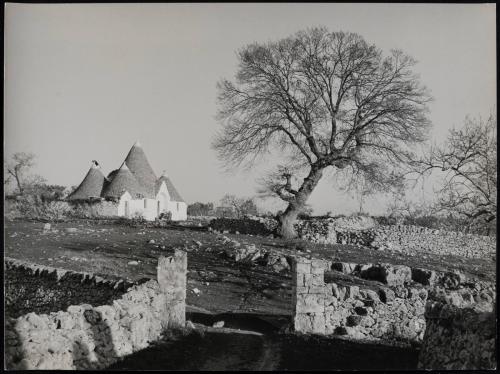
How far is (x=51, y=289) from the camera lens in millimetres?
11938

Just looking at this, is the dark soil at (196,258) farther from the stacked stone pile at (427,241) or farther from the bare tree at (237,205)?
the bare tree at (237,205)

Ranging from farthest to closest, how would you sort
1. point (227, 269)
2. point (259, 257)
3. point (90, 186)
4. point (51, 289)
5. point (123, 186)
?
point (90, 186) → point (123, 186) → point (259, 257) → point (227, 269) → point (51, 289)

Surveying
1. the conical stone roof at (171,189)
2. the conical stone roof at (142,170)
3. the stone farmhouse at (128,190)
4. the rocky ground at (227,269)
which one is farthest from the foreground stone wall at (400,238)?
the conical stone roof at (171,189)

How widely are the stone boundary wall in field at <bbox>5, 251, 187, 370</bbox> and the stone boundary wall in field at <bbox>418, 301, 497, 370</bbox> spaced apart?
17.4ft

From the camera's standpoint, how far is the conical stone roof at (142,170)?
35.3m

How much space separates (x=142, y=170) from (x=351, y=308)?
26460mm

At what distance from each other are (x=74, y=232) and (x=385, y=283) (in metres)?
13.8

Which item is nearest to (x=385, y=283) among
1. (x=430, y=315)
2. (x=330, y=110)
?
(x=430, y=315)

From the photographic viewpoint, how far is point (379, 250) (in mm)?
A: 23594

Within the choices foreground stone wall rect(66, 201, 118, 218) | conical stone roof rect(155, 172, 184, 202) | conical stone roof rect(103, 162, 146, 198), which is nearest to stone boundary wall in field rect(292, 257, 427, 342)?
foreground stone wall rect(66, 201, 118, 218)

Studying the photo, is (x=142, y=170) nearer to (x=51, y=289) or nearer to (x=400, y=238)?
(x=400, y=238)

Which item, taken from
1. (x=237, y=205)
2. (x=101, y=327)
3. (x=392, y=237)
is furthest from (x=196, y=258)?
(x=237, y=205)

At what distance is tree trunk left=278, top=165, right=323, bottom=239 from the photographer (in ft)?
81.2

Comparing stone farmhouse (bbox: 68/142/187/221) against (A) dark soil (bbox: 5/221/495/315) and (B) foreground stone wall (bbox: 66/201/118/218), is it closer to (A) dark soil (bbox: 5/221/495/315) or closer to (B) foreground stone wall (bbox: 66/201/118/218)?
(B) foreground stone wall (bbox: 66/201/118/218)
